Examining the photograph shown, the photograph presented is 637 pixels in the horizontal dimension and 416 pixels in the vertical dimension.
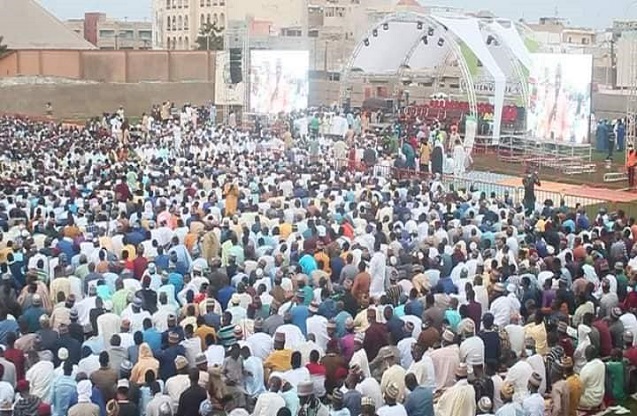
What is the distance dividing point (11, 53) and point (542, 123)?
25150 millimetres

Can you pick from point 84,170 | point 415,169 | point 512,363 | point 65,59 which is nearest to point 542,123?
point 415,169

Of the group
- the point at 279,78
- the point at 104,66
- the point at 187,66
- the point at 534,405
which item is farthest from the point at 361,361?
the point at 187,66

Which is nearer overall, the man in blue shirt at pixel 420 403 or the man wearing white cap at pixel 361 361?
the man in blue shirt at pixel 420 403

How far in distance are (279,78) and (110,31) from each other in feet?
258

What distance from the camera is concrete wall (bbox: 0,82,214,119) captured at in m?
37.9

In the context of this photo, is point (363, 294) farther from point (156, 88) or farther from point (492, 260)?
point (156, 88)

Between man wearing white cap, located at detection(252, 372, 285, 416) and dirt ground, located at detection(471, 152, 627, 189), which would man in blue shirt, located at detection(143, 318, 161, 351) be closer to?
man wearing white cap, located at detection(252, 372, 285, 416)

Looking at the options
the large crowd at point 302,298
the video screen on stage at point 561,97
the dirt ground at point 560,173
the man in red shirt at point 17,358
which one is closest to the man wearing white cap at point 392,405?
the large crowd at point 302,298

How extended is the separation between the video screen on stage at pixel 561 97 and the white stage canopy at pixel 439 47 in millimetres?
1375

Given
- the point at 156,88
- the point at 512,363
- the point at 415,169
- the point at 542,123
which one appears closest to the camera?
the point at 512,363

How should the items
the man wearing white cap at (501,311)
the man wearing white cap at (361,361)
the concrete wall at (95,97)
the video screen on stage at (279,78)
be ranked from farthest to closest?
1. the concrete wall at (95,97)
2. the video screen on stage at (279,78)
3. the man wearing white cap at (501,311)
4. the man wearing white cap at (361,361)

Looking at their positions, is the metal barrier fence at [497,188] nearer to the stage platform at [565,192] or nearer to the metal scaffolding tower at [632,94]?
the stage platform at [565,192]

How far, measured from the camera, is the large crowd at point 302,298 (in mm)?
8930

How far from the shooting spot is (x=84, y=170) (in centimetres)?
2041
